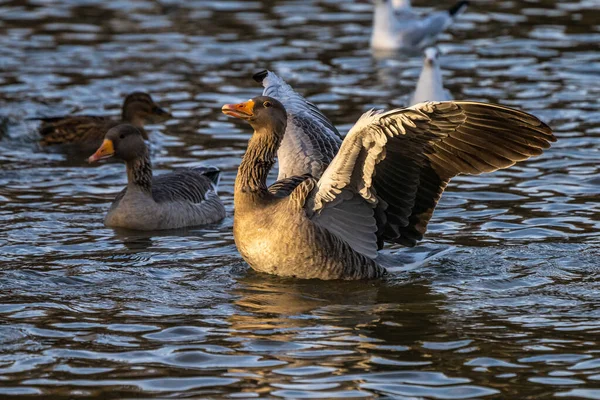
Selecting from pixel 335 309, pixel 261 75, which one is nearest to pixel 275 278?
pixel 335 309

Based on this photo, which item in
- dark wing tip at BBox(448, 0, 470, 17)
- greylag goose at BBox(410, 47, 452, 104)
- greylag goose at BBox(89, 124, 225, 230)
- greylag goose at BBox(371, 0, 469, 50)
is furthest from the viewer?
dark wing tip at BBox(448, 0, 470, 17)

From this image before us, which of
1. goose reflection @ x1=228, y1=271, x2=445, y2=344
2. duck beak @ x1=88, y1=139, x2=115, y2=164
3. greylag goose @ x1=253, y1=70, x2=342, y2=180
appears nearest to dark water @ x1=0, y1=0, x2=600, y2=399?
goose reflection @ x1=228, y1=271, x2=445, y2=344

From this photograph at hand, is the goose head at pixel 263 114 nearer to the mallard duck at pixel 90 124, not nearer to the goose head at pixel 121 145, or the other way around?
the goose head at pixel 121 145

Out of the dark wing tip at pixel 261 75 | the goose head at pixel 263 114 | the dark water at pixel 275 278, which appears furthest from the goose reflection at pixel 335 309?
the dark wing tip at pixel 261 75

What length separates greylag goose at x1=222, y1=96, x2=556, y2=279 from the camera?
9133mm

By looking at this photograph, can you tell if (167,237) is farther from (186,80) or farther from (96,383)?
(186,80)

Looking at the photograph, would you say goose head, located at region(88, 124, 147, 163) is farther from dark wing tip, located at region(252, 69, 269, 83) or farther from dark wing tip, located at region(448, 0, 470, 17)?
dark wing tip, located at region(448, 0, 470, 17)

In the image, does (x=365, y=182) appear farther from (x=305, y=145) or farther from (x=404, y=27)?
(x=404, y=27)

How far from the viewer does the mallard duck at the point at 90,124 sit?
15.2m

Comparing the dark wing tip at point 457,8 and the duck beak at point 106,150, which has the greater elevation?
the dark wing tip at point 457,8

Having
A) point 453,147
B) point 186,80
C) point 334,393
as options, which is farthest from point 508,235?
point 186,80

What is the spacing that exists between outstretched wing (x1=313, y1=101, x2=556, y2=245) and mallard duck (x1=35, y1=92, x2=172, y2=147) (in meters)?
5.94

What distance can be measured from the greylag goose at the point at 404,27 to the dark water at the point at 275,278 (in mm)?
435

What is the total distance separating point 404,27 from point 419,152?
12.9 meters
